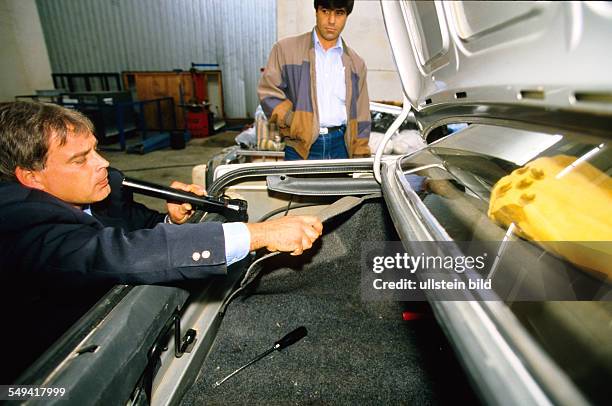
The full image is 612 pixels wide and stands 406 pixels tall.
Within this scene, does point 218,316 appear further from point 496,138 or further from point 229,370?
point 496,138

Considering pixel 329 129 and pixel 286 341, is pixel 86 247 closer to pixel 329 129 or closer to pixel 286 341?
pixel 286 341

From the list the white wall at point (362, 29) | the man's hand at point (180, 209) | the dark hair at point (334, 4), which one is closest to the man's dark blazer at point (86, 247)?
the man's hand at point (180, 209)

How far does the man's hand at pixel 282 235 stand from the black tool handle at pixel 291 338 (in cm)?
63

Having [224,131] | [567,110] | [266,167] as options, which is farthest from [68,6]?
[567,110]

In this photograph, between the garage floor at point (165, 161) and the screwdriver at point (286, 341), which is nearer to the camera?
the screwdriver at point (286, 341)

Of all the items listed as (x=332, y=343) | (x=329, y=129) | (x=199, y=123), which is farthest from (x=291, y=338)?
(x=199, y=123)

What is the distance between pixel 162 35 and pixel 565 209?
30.1ft

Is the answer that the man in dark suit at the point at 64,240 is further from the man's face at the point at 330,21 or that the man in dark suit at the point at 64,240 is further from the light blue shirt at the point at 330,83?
the man's face at the point at 330,21

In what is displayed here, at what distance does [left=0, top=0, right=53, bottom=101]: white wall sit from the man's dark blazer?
8491 millimetres

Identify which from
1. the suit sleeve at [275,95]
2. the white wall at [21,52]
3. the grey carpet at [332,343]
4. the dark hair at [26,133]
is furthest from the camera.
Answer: the white wall at [21,52]

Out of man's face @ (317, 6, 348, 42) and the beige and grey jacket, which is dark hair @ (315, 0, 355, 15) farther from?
the beige and grey jacket

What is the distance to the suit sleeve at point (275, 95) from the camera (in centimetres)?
218

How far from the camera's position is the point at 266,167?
146cm

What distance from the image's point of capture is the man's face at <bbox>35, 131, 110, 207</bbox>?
888 millimetres
